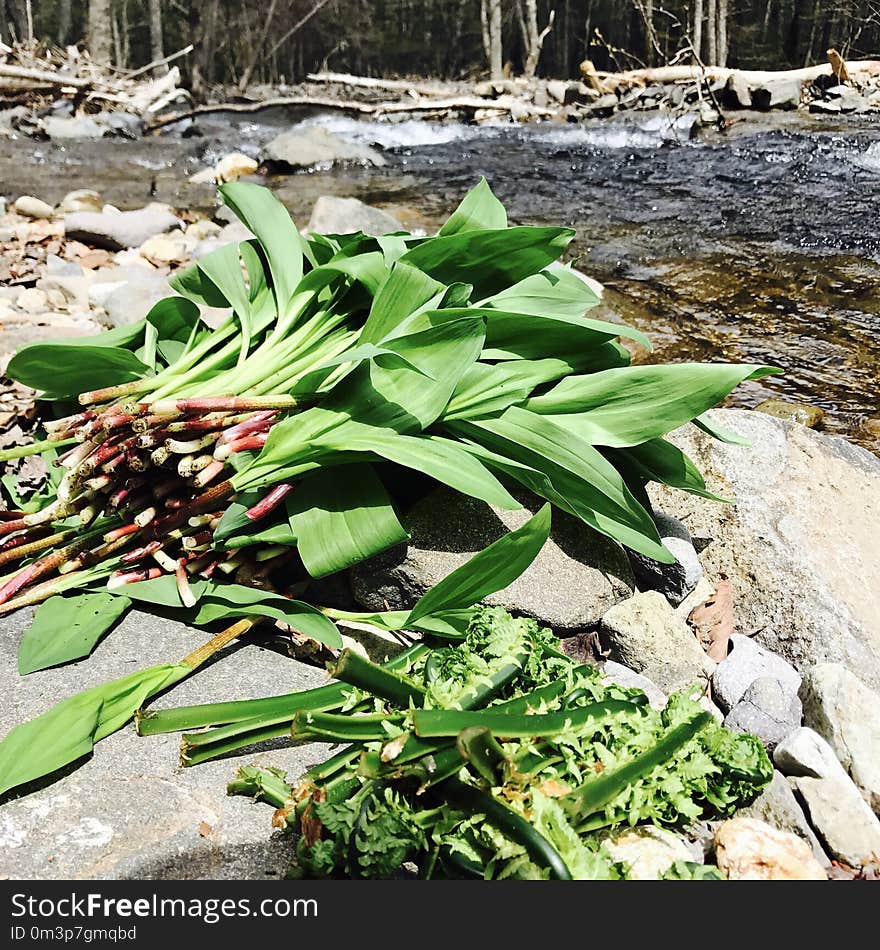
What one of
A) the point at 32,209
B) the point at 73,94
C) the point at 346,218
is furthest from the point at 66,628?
the point at 73,94

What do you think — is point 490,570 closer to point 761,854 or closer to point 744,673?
point 761,854

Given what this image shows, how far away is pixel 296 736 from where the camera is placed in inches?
43.8

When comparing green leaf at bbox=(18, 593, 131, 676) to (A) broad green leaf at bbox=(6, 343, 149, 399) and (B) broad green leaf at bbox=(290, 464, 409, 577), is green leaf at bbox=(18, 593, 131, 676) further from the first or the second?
(A) broad green leaf at bbox=(6, 343, 149, 399)

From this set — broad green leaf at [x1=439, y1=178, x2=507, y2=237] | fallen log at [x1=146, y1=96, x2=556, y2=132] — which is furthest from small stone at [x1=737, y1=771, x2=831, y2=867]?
fallen log at [x1=146, y1=96, x2=556, y2=132]

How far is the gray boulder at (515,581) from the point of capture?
171cm

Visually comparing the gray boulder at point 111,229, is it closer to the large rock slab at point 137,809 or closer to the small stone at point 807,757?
the large rock slab at point 137,809

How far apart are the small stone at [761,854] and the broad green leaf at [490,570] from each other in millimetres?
481

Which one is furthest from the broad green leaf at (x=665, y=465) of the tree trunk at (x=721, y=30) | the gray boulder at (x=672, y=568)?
the tree trunk at (x=721, y=30)

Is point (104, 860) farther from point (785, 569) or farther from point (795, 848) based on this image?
point (785, 569)

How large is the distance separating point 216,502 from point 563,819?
3.03 feet

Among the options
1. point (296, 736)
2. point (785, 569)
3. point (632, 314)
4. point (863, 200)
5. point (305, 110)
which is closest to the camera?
point (296, 736)

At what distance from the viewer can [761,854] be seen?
43.6 inches

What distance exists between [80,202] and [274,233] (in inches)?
208

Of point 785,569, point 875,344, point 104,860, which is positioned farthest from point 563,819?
point 875,344
